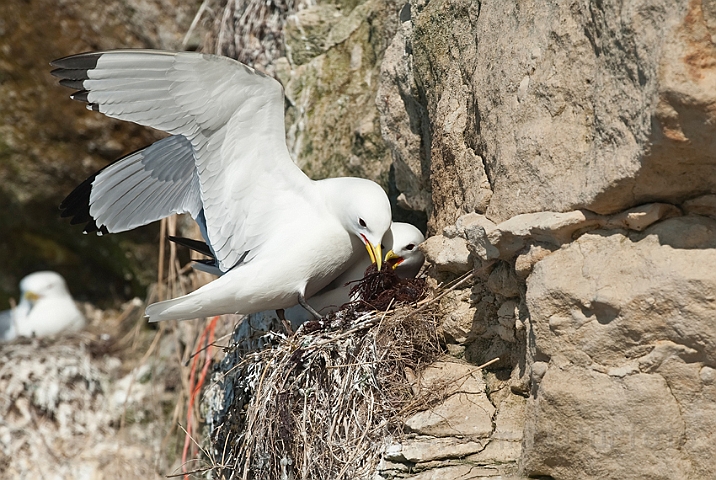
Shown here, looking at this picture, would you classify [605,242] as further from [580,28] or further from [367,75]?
[367,75]

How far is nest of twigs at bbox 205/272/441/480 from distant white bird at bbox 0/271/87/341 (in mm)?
3423

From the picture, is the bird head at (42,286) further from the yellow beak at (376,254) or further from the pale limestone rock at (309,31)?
the yellow beak at (376,254)

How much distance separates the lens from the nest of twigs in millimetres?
3352

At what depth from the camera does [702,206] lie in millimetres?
2596

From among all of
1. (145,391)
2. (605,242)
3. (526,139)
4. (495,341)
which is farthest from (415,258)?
(145,391)

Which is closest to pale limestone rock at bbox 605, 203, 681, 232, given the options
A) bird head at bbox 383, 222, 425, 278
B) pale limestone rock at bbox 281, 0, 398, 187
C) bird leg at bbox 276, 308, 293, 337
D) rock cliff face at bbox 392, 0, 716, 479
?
rock cliff face at bbox 392, 0, 716, 479

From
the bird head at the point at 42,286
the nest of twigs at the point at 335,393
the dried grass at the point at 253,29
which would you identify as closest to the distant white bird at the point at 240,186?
the nest of twigs at the point at 335,393

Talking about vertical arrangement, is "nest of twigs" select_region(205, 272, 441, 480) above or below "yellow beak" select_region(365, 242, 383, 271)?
below

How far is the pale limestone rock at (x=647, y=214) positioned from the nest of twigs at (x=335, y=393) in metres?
1.04

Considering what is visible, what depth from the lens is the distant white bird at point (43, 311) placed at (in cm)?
678

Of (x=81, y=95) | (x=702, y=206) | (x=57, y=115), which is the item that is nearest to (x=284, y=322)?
(x=81, y=95)

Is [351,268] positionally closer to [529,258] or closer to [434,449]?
[434,449]

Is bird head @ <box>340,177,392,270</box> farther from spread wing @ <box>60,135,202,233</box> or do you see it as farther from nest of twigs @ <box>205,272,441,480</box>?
spread wing @ <box>60,135,202,233</box>

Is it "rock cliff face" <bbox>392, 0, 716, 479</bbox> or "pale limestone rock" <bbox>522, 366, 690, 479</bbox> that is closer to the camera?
"rock cliff face" <bbox>392, 0, 716, 479</bbox>
